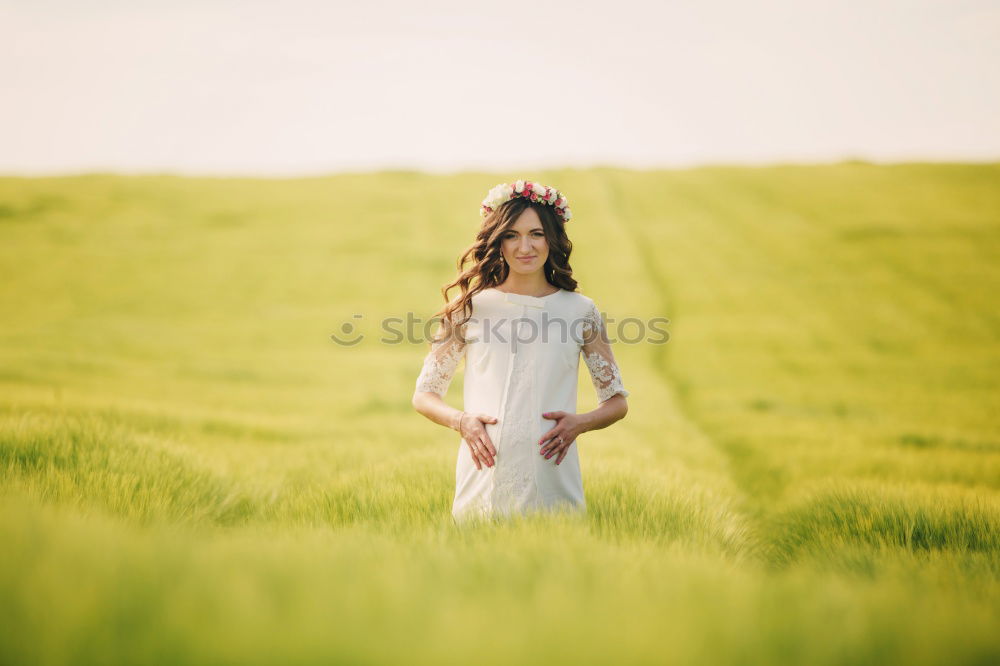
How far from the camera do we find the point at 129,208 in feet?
82.8

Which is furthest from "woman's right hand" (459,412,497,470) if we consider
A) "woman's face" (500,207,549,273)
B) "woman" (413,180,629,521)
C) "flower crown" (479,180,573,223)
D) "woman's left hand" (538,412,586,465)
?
"flower crown" (479,180,573,223)

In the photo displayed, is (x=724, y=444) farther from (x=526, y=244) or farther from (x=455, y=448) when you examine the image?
(x=526, y=244)

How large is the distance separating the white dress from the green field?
284 millimetres

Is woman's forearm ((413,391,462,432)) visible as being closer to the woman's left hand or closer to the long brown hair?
the long brown hair

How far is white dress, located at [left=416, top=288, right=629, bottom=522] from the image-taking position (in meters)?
2.62

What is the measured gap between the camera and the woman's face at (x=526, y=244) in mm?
2803

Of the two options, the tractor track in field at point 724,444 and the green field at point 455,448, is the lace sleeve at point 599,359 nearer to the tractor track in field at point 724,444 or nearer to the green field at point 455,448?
the green field at point 455,448

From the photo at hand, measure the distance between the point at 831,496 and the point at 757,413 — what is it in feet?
20.3

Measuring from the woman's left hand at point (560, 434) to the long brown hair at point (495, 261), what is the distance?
2.26 ft

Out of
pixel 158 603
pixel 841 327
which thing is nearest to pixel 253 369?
pixel 158 603

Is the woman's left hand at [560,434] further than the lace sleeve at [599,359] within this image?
No

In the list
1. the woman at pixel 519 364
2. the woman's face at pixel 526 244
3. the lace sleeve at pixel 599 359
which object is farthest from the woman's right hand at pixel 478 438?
the woman's face at pixel 526 244

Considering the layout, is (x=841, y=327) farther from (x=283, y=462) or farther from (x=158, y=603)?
(x=158, y=603)

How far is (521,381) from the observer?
2.70 metres
